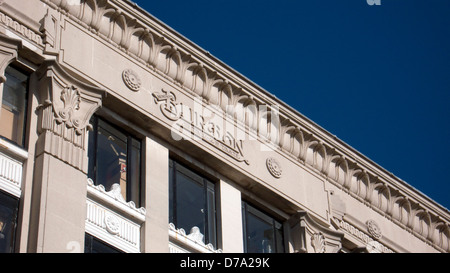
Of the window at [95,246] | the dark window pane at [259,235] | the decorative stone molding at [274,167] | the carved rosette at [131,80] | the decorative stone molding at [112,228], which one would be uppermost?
the carved rosette at [131,80]

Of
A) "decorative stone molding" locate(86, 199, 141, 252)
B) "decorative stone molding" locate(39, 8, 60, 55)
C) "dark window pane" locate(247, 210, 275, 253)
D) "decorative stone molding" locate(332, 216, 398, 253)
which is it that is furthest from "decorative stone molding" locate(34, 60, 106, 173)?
"decorative stone molding" locate(332, 216, 398, 253)

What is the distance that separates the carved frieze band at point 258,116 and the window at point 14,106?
225cm

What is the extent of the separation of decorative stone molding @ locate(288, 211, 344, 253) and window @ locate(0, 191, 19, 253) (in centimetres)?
947

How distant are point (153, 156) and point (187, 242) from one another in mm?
2268

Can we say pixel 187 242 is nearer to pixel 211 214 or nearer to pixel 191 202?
pixel 191 202

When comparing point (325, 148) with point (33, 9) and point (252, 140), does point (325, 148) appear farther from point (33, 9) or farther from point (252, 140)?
point (33, 9)

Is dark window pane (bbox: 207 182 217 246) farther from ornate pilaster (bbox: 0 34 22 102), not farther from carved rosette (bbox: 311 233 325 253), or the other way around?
ornate pilaster (bbox: 0 34 22 102)

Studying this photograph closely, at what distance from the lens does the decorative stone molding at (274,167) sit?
31172 millimetres

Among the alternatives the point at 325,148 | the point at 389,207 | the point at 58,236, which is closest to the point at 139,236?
the point at 58,236

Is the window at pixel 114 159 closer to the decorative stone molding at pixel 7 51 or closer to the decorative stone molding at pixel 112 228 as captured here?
the decorative stone molding at pixel 112 228

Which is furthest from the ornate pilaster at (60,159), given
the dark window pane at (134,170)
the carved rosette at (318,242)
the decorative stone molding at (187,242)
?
the carved rosette at (318,242)

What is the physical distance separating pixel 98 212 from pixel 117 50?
4670 millimetres

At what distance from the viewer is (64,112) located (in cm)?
2603
